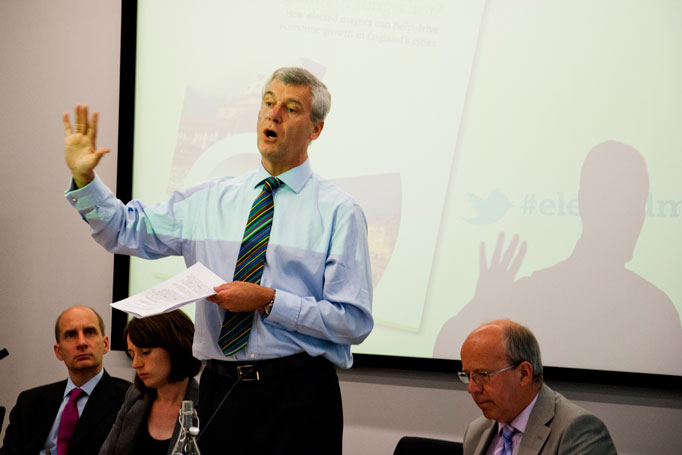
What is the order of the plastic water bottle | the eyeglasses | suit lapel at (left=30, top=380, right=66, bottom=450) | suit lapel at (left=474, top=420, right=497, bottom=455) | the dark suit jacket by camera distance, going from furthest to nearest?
suit lapel at (left=30, top=380, right=66, bottom=450) < the dark suit jacket < suit lapel at (left=474, top=420, right=497, bottom=455) < the eyeglasses < the plastic water bottle

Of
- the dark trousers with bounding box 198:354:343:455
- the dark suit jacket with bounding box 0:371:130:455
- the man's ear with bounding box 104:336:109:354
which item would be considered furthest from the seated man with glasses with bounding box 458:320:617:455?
the man's ear with bounding box 104:336:109:354

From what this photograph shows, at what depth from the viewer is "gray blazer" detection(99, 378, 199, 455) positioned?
2775 millimetres

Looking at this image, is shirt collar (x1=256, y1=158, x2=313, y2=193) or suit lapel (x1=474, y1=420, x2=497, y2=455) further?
suit lapel (x1=474, y1=420, x2=497, y2=455)

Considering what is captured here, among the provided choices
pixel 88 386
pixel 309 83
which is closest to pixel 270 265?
pixel 309 83

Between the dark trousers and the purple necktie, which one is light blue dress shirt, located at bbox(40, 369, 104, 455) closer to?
the purple necktie

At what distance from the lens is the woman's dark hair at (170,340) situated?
2854 millimetres

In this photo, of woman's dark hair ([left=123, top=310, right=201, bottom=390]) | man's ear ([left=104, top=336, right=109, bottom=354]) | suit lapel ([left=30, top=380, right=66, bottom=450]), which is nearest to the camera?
woman's dark hair ([left=123, top=310, right=201, bottom=390])

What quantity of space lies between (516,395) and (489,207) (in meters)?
1.42

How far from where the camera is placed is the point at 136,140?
12.4 feet

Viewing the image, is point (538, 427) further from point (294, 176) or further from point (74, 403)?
point (74, 403)

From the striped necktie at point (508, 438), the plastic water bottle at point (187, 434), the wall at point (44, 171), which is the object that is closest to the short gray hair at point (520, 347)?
the striped necktie at point (508, 438)

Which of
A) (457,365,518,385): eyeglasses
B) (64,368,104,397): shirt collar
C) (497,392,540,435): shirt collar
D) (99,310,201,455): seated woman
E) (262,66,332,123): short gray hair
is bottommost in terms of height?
(64,368,104,397): shirt collar

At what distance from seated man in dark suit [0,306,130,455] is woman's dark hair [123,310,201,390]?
0.38 m

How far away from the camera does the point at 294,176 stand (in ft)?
7.23
